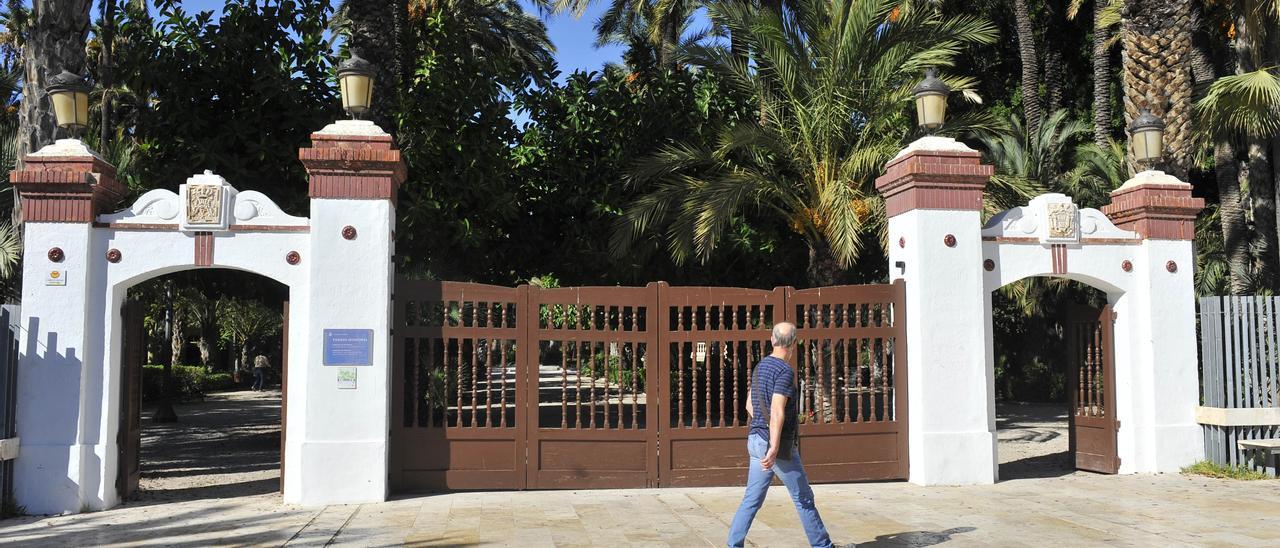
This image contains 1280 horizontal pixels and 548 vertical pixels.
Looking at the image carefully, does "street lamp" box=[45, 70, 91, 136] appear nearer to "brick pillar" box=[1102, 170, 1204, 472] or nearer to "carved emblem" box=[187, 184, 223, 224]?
"carved emblem" box=[187, 184, 223, 224]

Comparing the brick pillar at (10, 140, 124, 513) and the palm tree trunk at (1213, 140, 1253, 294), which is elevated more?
the palm tree trunk at (1213, 140, 1253, 294)

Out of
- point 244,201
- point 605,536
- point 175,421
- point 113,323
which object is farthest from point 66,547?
point 175,421

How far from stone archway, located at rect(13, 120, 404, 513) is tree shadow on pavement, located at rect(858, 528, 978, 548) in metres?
4.49

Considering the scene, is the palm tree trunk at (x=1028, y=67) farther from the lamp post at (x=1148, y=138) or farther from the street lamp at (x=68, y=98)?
the street lamp at (x=68, y=98)

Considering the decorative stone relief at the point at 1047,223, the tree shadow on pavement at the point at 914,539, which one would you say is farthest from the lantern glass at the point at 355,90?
the decorative stone relief at the point at 1047,223

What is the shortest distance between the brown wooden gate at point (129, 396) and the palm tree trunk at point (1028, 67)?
779 inches

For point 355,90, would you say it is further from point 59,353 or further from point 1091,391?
point 1091,391

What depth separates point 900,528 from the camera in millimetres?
7703

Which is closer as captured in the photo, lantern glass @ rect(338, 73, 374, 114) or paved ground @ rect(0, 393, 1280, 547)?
paved ground @ rect(0, 393, 1280, 547)

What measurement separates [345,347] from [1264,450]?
30.9ft

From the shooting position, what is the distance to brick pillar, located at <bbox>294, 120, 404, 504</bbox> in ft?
29.6

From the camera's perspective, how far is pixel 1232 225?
17250 mm

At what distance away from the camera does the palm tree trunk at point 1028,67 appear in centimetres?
2347

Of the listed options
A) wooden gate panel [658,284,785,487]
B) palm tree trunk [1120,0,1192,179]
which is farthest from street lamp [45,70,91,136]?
palm tree trunk [1120,0,1192,179]
